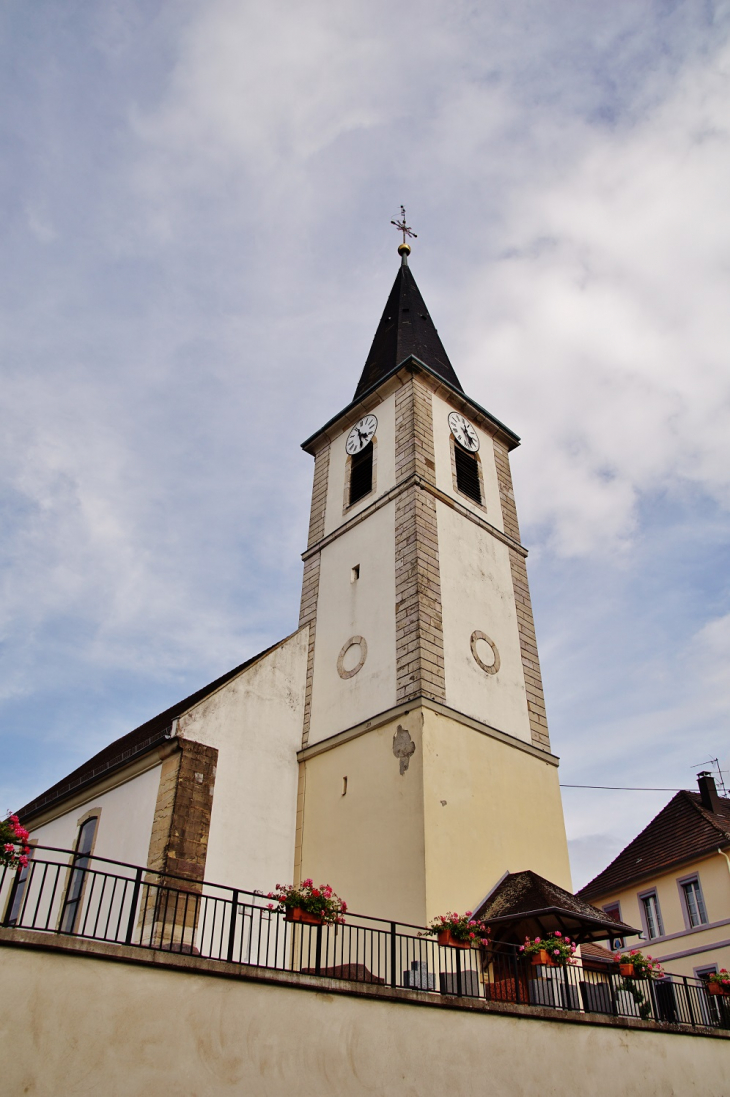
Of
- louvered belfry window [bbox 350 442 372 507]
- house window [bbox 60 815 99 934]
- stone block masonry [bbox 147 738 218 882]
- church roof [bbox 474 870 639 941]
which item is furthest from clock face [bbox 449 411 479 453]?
house window [bbox 60 815 99 934]

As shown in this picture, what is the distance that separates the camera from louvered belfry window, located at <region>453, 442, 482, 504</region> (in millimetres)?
21156

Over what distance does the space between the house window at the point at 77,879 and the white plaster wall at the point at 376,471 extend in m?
8.86

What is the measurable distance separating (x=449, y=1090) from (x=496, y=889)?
512cm

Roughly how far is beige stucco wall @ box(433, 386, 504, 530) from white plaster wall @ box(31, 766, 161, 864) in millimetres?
9491

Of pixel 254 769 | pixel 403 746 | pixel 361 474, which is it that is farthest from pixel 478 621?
pixel 254 769

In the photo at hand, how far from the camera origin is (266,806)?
16141 mm

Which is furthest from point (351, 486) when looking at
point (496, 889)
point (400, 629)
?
point (496, 889)

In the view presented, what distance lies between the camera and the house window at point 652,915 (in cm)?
2503

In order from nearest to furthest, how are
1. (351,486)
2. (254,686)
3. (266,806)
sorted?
(266,806) → (254,686) → (351,486)

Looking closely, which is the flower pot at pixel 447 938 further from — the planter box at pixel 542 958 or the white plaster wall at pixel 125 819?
the white plaster wall at pixel 125 819

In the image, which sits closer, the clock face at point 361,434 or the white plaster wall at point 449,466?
the white plaster wall at point 449,466

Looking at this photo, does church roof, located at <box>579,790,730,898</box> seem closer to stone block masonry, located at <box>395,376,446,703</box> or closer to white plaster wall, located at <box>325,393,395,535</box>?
stone block masonry, located at <box>395,376,446,703</box>

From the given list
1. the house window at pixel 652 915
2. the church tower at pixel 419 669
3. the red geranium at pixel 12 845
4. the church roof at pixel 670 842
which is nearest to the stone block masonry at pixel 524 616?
the church tower at pixel 419 669

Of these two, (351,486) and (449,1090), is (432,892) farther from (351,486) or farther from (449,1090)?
(351,486)
